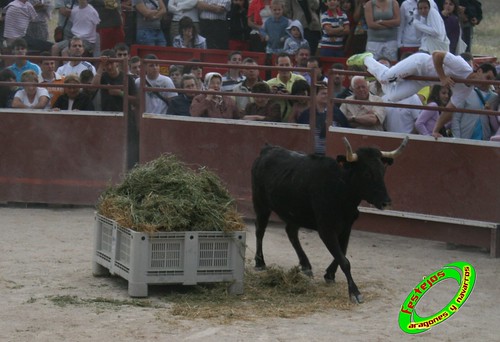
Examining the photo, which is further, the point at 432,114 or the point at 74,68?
the point at 74,68

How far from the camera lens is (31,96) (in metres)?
13.8

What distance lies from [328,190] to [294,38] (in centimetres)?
678

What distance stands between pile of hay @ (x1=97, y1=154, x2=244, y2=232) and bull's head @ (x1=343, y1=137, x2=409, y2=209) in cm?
110

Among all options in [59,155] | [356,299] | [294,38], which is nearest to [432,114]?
[356,299]

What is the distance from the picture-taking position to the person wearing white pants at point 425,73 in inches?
448

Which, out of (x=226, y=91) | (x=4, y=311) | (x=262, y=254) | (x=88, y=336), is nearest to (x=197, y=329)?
(x=88, y=336)

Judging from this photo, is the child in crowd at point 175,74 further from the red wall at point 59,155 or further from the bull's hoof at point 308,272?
the bull's hoof at point 308,272

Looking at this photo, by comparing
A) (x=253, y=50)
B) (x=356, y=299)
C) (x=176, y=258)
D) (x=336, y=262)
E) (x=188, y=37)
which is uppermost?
(x=188, y=37)

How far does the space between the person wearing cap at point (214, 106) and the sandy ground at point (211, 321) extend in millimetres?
1510

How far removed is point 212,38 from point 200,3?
0.60 m

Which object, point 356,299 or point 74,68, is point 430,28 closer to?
point 74,68

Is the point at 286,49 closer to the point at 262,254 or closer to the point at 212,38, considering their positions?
the point at 212,38

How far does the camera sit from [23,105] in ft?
45.3

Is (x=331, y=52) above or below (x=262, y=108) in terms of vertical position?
above
